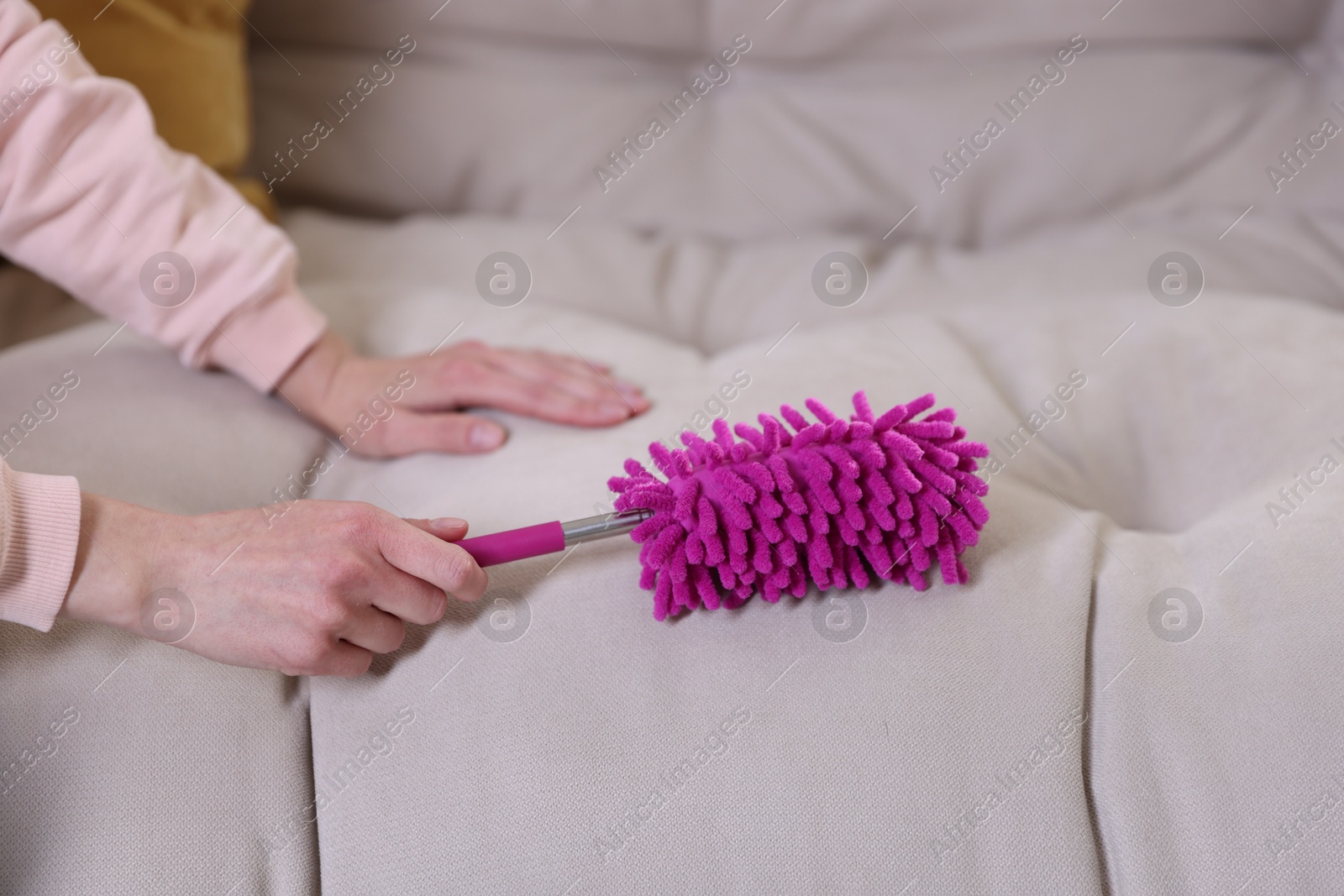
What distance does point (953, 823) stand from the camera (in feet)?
1.57

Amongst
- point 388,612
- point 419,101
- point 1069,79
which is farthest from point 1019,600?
point 419,101

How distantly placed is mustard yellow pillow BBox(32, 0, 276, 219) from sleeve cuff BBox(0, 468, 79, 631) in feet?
1.56

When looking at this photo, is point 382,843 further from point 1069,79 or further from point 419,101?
point 1069,79

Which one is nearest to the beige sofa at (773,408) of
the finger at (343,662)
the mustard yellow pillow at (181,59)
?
the finger at (343,662)

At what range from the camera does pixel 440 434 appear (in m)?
0.70

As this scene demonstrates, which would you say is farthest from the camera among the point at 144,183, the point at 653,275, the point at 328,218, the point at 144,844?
the point at 328,218

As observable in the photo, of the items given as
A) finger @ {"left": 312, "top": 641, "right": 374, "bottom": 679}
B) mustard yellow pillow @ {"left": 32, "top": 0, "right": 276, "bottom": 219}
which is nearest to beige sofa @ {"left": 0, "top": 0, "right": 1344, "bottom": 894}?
finger @ {"left": 312, "top": 641, "right": 374, "bottom": 679}

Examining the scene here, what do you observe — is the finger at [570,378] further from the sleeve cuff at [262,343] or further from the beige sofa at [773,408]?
the sleeve cuff at [262,343]

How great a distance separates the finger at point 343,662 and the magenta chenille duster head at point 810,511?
165mm

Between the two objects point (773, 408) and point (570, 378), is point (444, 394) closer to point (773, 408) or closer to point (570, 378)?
point (570, 378)

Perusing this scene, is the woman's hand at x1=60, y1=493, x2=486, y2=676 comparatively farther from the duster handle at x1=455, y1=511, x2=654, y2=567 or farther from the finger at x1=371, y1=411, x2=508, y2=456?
the finger at x1=371, y1=411, x2=508, y2=456

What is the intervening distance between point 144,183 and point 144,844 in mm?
488

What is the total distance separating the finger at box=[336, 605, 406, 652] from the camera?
53 centimetres

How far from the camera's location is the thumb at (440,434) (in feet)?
2.26
